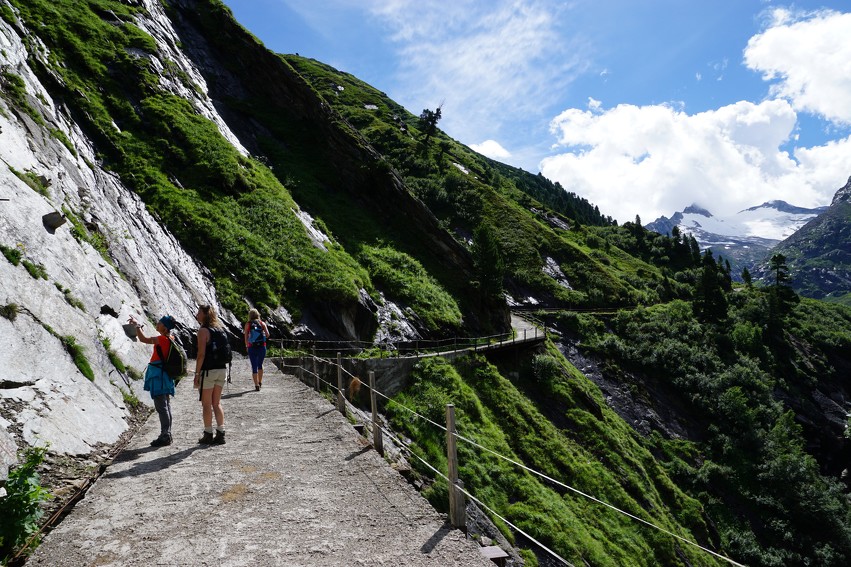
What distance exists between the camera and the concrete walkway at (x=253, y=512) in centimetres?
532

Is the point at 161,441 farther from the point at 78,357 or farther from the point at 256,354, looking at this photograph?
the point at 256,354

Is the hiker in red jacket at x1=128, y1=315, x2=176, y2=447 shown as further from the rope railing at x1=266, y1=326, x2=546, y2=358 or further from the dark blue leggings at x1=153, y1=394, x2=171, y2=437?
the rope railing at x1=266, y1=326, x2=546, y2=358

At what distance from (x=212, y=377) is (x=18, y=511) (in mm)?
4027

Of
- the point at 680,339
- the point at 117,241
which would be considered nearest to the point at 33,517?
the point at 117,241

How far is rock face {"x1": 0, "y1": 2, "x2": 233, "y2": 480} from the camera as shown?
7887 mm

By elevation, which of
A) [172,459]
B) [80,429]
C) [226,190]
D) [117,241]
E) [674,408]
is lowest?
[674,408]

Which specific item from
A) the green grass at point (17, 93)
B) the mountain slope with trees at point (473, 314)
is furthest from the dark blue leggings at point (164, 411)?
the green grass at point (17, 93)

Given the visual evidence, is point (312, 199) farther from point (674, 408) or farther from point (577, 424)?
point (674, 408)

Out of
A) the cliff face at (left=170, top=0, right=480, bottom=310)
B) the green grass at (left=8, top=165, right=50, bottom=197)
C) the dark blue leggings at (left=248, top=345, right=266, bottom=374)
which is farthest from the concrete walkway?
the cliff face at (left=170, top=0, right=480, bottom=310)

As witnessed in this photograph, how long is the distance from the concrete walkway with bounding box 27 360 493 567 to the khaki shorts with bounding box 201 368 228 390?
3.93 feet

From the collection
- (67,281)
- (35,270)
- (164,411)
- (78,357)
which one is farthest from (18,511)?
(67,281)

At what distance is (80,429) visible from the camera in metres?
8.20

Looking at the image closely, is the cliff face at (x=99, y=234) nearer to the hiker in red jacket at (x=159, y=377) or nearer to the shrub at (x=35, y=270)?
the shrub at (x=35, y=270)

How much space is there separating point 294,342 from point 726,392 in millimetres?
48870
